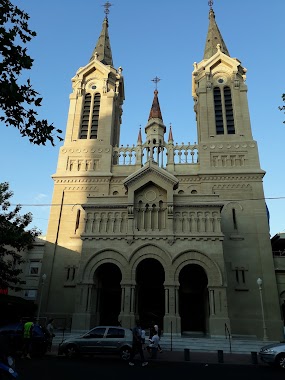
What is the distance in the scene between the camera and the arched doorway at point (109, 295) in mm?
27234

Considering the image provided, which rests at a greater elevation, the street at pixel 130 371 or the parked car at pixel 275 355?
the parked car at pixel 275 355

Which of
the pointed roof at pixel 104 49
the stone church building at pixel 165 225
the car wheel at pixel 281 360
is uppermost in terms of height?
the pointed roof at pixel 104 49

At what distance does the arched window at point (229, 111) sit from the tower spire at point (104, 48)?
1645 cm

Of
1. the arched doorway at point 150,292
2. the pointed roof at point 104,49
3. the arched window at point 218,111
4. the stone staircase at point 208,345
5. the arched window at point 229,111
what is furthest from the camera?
the pointed roof at point 104,49

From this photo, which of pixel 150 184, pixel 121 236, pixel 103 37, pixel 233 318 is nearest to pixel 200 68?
pixel 103 37

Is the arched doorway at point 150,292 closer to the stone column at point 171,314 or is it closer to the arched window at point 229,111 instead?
the stone column at point 171,314

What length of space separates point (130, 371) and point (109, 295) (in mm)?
16846

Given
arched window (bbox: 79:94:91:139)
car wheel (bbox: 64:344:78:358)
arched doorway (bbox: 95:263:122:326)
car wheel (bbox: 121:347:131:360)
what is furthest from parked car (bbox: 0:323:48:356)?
arched window (bbox: 79:94:91:139)

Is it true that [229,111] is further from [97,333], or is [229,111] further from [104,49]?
[97,333]

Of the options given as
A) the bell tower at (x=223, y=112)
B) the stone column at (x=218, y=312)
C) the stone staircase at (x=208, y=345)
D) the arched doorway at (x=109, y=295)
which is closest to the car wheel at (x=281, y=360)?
the stone staircase at (x=208, y=345)

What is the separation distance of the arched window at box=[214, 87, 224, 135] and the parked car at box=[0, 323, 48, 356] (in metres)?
27.9

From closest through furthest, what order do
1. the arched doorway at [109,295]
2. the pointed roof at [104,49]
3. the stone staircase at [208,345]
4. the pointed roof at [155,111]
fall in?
1. the stone staircase at [208,345]
2. the arched doorway at [109,295]
3. the pointed roof at [155,111]
4. the pointed roof at [104,49]

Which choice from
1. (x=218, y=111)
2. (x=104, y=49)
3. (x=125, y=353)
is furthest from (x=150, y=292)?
(x=104, y=49)

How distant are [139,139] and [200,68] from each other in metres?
12.6
